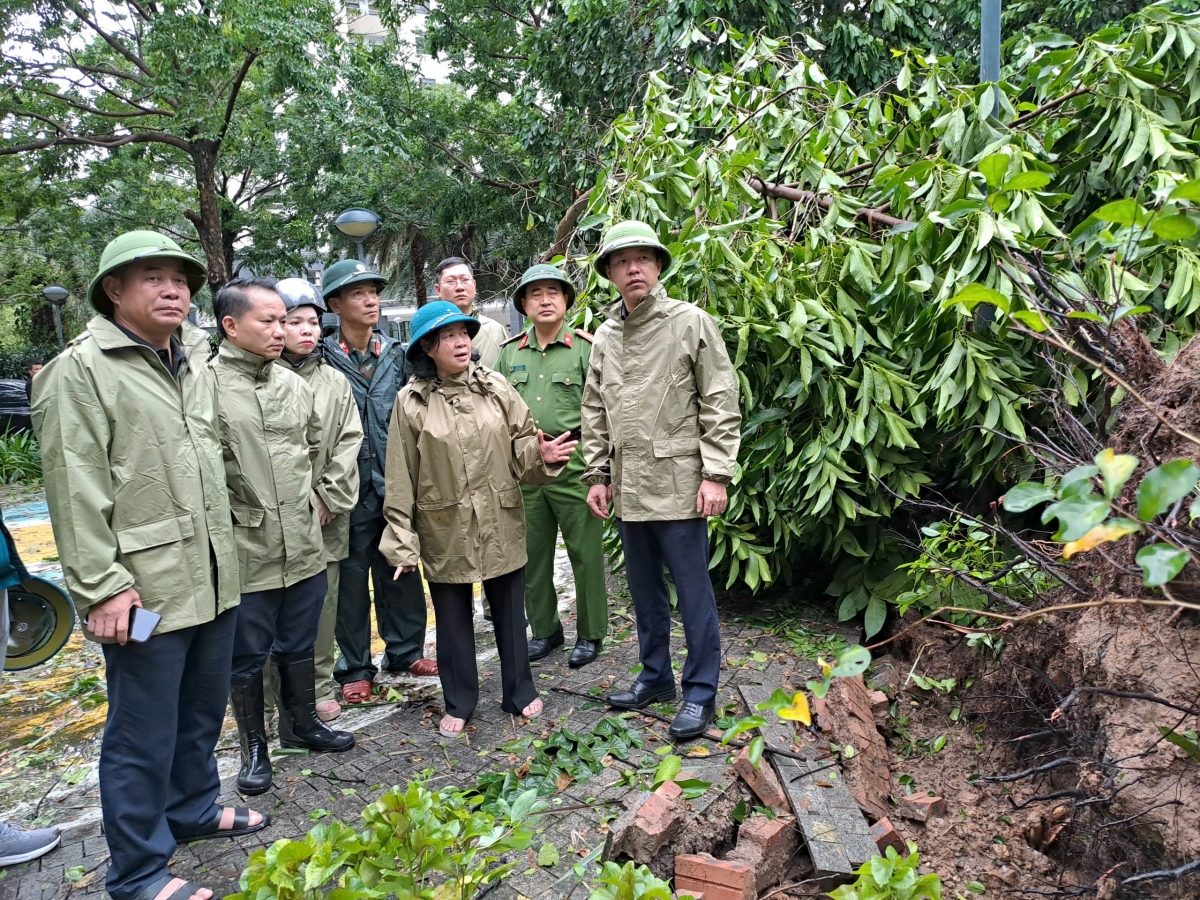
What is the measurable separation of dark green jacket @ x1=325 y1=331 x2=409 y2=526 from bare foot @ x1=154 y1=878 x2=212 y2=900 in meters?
1.96

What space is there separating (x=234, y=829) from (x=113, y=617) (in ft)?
3.55

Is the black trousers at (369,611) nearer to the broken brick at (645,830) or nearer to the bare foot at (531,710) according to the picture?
the bare foot at (531,710)

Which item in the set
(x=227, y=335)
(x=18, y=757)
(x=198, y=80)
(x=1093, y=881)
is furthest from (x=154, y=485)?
(x=198, y=80)

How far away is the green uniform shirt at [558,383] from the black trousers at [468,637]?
3.03 ft

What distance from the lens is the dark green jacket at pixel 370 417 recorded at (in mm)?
4504

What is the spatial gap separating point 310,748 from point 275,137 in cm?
1970

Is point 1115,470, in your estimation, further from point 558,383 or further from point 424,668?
point 424,668

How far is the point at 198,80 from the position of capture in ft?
44.9

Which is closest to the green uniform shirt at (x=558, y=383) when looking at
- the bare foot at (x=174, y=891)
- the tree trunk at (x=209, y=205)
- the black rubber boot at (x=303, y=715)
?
the black rubber boot at (x=303, y=715)

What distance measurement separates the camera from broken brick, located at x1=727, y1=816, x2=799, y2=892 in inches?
109

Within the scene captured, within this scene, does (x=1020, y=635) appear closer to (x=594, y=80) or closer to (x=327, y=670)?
(x=327, y=670)

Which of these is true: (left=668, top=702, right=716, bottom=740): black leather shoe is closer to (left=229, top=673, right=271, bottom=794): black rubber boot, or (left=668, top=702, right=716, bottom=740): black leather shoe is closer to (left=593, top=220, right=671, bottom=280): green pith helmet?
(left=229, top=673, right=271, bottom=794): black rubber boot

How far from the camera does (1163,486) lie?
127cm

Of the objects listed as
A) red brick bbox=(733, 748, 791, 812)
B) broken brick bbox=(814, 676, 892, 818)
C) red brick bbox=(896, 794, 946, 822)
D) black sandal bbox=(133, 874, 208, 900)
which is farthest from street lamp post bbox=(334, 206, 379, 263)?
red brick bbox=(896, 794, 946, 822)
